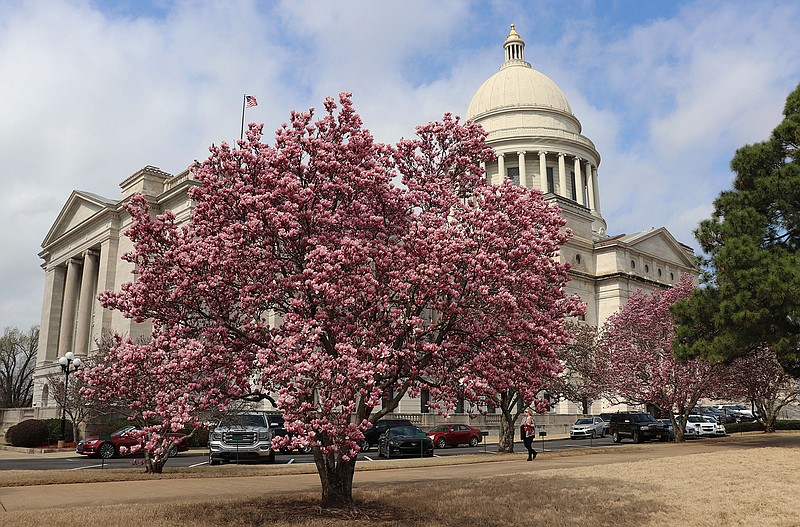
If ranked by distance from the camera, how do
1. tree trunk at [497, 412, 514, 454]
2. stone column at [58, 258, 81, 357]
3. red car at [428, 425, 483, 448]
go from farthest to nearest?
1. stone column at [58, 258, 81, 357]
2. red car at [428, 425, 483, 448]
3. tree trunk at [497, 412, 514, 454]

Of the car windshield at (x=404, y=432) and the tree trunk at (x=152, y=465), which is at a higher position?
the car windshield at (x=404, y=432)

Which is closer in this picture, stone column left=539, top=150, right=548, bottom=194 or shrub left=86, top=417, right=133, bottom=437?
shrub left=86, top=417, right=133, bottom=437

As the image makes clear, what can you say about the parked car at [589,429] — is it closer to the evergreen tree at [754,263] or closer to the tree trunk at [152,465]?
the evergreen tree at [754,263]

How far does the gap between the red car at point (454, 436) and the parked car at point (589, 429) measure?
10.0m

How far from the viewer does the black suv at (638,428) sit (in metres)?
41.2

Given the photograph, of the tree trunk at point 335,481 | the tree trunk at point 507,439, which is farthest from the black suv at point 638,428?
the tree trunk at point 335,481

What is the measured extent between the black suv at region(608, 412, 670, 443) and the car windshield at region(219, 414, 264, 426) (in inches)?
936

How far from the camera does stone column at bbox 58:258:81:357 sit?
234 ft

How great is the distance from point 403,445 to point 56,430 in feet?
78.5

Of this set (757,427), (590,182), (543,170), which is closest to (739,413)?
(757,427)

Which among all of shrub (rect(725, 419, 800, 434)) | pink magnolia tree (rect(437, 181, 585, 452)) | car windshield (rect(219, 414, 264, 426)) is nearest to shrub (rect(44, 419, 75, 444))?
car windshield (rect(219, 414, 264, 426))

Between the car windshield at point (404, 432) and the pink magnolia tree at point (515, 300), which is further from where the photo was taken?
the car windshield at point (404, 432)

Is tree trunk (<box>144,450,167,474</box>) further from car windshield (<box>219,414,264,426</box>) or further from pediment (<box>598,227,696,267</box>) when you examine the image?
pediment (<box>598,227,696,267</box>)

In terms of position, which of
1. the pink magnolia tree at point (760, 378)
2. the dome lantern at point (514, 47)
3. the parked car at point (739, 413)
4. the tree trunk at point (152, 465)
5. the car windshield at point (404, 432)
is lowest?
the tree trunk at point (152, 465)
